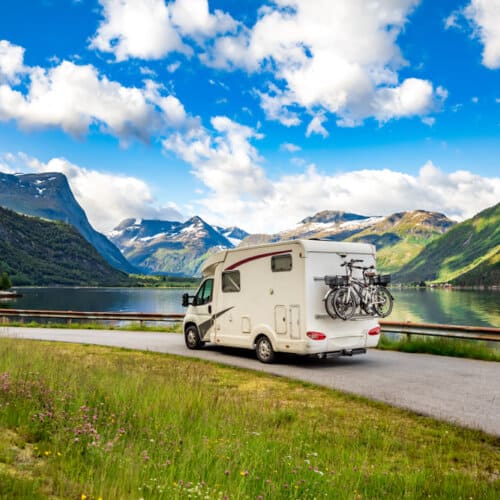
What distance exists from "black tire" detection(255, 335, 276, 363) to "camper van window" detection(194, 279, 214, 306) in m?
2.77

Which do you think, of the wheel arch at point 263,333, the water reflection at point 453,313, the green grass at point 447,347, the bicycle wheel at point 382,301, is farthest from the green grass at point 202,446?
the water reflection at point 453,313

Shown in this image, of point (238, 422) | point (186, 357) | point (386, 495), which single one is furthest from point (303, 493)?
point (186, 357)

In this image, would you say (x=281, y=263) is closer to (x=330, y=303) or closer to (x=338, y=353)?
(x=330, y=303)

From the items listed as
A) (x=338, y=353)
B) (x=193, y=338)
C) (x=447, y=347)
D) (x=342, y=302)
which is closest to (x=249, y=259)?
(x=342, y=302)

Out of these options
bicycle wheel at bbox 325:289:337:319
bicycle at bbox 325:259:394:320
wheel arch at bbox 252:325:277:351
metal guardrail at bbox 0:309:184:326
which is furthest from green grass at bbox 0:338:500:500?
metal guardrail at bbox 0:309:184:326

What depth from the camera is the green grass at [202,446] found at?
4.18m

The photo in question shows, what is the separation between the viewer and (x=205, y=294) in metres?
17.7

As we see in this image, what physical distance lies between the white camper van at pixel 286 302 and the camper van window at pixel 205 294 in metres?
0.37

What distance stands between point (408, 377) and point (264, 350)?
4292 mm

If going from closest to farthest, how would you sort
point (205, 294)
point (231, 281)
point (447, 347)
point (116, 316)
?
1. point (231, 281)
2. point (447, 347)
3. point (205, 294)
4. point (116, 316)

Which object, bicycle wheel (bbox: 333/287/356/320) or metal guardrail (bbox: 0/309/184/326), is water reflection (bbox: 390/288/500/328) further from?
bicycle wheel (bbox: 333/287/356/320)

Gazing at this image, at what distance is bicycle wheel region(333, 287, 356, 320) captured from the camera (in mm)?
14047

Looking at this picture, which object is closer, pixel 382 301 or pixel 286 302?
pixel 286 302

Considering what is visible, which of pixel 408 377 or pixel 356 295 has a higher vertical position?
pixel 356 295
